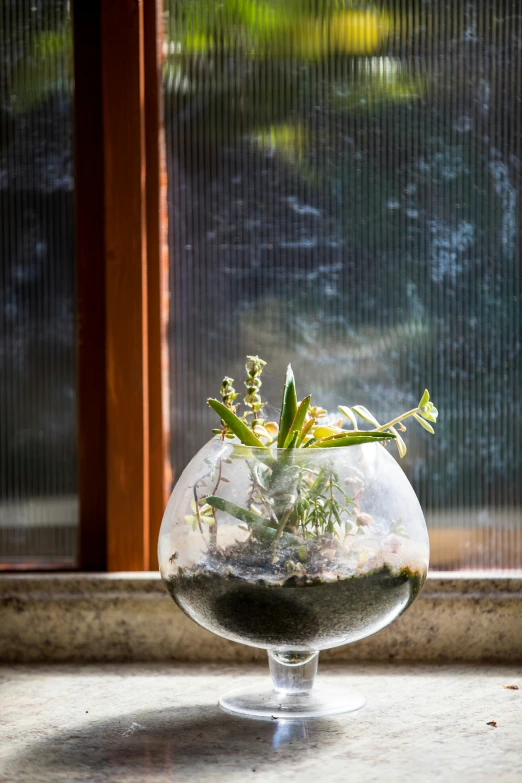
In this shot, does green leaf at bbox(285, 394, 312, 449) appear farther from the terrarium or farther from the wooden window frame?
the wooden window frame

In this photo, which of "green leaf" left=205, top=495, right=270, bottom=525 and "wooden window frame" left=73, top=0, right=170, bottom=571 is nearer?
"green leaf" left=205, top=495, right=270, bottom=525

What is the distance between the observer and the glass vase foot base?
89 centimetres

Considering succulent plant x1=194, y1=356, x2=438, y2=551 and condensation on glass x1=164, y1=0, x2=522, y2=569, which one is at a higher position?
condensation on glass x1=164, y1=0, x2=522, y2=569

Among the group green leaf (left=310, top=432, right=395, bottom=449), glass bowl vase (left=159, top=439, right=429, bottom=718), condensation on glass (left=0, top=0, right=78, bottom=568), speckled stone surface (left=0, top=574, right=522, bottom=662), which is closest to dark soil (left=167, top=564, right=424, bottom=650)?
glass bowl vase (left=159, top=439, right=429, bottom=718)

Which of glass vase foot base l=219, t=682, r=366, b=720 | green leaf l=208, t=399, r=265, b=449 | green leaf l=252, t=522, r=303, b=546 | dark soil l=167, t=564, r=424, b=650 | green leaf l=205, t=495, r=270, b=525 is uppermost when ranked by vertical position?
green leaf l=208, t=399, r=265, b=449

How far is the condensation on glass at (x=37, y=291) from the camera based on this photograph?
3.86ft

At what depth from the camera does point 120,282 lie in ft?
3.71

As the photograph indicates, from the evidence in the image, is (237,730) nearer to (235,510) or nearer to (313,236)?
(235,510)

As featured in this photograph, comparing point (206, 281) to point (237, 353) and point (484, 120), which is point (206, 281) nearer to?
point (237, 353)

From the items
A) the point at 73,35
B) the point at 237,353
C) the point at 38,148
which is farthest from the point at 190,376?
the point at 73,35

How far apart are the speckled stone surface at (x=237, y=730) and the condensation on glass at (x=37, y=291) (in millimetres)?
199

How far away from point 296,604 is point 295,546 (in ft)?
0.18

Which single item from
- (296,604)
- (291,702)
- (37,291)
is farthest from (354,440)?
(37,291)

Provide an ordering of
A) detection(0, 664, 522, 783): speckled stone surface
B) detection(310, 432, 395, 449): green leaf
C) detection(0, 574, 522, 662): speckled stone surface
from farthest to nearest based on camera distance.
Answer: detection(0, 574, 522, 662): speckled stone surface, detection(310, 432, 395, 449): green leaf, detection(0, 664, 522, 783): speckled stone surface
